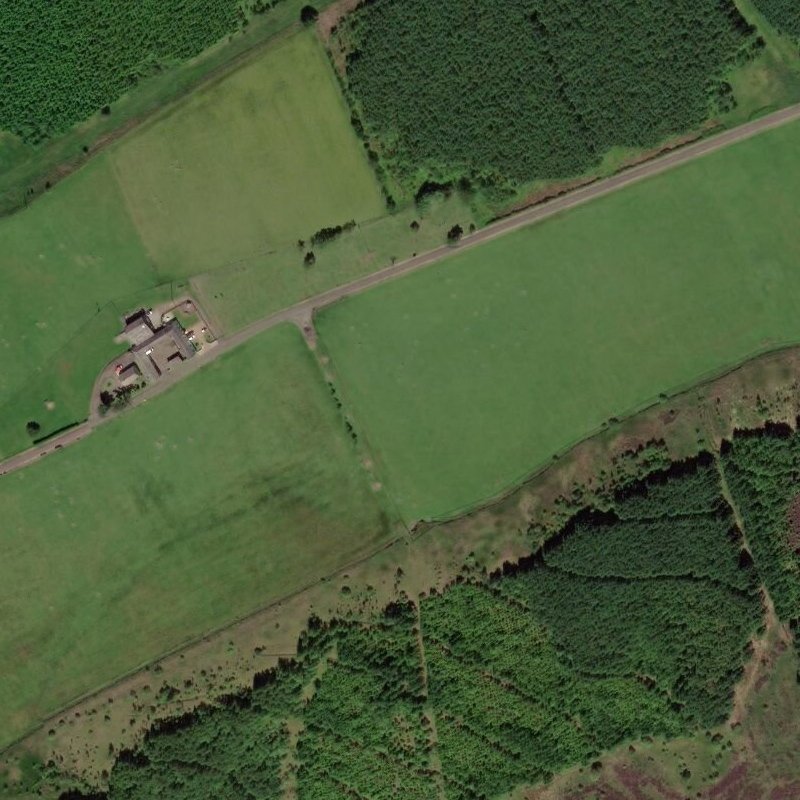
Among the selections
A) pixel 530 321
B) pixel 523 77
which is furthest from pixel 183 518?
pixel 523 77

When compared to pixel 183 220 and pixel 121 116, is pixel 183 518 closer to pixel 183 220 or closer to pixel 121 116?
pixel 183 220

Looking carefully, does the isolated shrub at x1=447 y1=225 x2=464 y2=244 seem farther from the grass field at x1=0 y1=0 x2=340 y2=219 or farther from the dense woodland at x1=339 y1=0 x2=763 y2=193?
the grass field at x1=0 y1=0 x2=340 y2=219

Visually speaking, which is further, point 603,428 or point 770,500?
point 603,428

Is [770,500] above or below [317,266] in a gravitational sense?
below

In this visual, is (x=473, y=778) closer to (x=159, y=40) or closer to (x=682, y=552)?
(x=682, y=552)

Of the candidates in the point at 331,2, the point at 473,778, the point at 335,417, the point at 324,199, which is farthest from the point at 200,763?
the point at 331,2

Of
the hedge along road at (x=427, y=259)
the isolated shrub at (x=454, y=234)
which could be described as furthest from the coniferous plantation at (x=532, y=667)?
the isolated shrub at (x=454, y=234)
